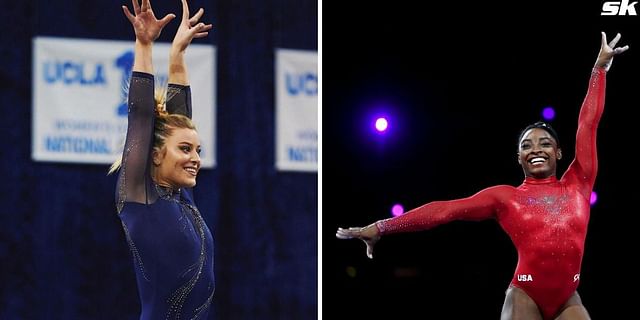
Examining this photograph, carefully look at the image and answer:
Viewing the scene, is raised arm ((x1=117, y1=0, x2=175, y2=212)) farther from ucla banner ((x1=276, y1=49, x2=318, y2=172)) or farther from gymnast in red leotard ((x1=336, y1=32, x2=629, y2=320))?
ucla banner ((x1=276, y1=49, x2=318, y2=172))

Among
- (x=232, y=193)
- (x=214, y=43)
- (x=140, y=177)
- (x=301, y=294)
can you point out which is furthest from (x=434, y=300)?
(x=140, y=177)

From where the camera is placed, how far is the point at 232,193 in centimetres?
532

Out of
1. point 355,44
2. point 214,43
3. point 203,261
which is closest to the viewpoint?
point 203,261

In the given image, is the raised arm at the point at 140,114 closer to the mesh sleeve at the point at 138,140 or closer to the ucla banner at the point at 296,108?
the mesh sleeve at the point at 138,140

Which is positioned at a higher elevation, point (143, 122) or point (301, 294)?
point (143, 122)

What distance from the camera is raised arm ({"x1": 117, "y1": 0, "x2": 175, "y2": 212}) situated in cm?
321

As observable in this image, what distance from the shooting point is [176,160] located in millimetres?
3467

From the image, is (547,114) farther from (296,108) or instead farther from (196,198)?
(196,198)

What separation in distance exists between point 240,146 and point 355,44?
0.88m

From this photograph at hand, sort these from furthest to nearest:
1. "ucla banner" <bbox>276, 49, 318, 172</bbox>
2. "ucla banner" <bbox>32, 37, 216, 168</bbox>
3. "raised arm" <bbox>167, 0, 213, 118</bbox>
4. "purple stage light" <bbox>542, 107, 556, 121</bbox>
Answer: "ucla banner" <bbox>276, 49, 318, 172</bbox> → "ucla banner" <bbox>32, 37, 216, 168</bbox> → "purple stage light" <bbox>542, 107, 556, 121</bbox> → "raised arm" <bbox>167, 0, 213, 118</bbox>

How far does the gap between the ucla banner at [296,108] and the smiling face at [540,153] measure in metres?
1.54

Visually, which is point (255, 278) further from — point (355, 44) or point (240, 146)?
point (355, 44)

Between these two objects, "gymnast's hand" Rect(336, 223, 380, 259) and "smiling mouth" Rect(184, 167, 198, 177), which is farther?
"gymnast's hand" Rect(336, 223, 380, 259)

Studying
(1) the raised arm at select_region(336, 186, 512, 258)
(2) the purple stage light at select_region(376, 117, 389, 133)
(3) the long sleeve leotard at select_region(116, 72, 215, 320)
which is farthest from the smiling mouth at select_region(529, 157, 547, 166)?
(3) the long sleeve leotard at select_region(116, 72, 215, 320)
